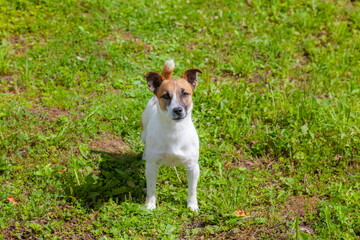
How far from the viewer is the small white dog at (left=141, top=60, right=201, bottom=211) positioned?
4395 mm

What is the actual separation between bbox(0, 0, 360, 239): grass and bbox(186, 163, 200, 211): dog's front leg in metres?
0.11

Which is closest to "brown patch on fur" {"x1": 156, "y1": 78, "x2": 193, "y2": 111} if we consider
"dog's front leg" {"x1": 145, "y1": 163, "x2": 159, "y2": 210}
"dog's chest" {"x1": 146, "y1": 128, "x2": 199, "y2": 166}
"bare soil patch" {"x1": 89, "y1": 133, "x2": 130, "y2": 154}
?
"dog's chest" {"x1": 146, "y1": 128, "x2": 199, "y2": 166}

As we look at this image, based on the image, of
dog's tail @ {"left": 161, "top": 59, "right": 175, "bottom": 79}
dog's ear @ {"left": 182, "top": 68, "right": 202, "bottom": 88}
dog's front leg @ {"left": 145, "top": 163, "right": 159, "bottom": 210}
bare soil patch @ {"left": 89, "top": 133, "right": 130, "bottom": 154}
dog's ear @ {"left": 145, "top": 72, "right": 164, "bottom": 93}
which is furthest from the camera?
bare soil patch @ {"left": 89, "top": 133, "right": 130, "bottom": 154}

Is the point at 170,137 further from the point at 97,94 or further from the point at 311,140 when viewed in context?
the point at 97,94

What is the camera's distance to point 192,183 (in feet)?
15.8

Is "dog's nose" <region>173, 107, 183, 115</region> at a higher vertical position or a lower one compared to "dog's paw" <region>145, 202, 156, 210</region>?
higher

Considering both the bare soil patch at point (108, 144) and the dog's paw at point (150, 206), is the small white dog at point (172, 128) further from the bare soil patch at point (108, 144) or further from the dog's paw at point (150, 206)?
the bare soil patch at point (108, 144)

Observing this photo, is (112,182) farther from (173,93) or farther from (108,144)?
(173,93)

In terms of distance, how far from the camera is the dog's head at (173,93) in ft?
14.1

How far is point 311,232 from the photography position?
A: 465cm

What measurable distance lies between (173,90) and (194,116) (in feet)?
6.86

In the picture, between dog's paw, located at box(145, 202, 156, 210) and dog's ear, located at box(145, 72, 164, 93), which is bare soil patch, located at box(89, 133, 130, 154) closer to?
dog's paw, located at box(145, 202, 156, 210)

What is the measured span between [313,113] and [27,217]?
3764 millimetres

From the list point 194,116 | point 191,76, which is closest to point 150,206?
point 191,76
